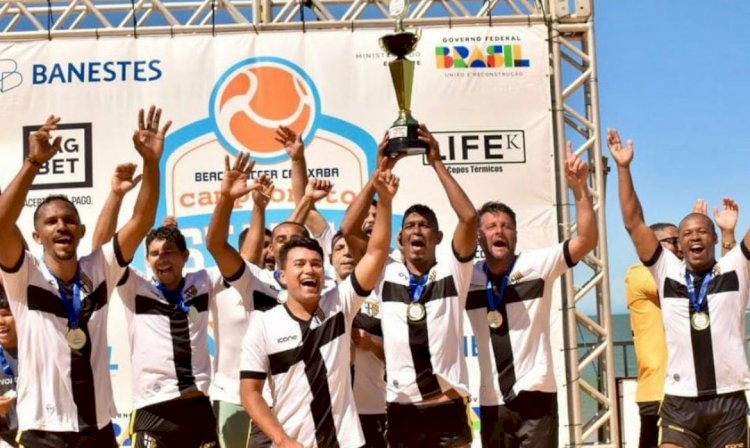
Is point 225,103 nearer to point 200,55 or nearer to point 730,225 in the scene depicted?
point 200,55

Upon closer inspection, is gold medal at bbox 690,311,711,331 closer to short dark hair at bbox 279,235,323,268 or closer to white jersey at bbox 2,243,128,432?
short dark hair at bbox 279,235,323,268

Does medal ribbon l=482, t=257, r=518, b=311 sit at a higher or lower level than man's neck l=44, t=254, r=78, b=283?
lower

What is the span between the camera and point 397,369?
17.2 ft

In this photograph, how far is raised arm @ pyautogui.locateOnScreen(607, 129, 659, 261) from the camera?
215 inches

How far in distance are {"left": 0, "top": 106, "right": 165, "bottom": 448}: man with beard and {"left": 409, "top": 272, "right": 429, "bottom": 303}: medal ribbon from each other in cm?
149

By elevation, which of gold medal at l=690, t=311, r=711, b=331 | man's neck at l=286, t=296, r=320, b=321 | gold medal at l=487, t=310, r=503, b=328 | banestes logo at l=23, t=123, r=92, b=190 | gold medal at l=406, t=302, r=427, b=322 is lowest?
gold medal at l=690, t=311, r=711, b=331

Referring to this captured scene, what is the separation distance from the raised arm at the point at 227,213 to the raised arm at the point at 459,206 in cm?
97

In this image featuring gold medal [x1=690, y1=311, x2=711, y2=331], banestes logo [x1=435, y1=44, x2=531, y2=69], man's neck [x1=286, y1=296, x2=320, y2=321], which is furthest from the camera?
banestes logo [x1=435, y1=44, x2=531, y2=69]

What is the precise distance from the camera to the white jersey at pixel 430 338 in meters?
5.17

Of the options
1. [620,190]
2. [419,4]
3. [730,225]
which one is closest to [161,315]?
[620,190]

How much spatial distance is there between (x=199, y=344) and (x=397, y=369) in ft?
3.63

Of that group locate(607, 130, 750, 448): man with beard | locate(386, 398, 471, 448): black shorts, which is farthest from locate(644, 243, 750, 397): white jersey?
locate(386, 398, 471, 448): black shorts

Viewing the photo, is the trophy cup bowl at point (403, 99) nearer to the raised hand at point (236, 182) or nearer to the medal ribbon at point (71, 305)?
the raised hand at point (236, 182)

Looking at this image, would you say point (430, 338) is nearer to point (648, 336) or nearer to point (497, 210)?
point (497, 210)
